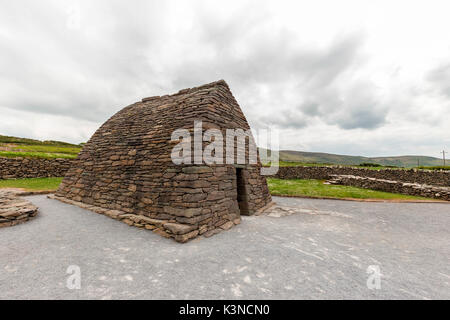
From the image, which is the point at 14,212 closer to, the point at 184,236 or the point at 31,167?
the point at 184,236

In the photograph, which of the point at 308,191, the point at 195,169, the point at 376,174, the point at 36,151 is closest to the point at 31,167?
the point at 36,151

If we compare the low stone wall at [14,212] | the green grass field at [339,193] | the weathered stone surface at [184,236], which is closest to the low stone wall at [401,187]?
the green grass field at [339,193]

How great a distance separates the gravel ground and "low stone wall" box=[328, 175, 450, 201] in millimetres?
7731

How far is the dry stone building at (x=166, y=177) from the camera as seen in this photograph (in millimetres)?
5218

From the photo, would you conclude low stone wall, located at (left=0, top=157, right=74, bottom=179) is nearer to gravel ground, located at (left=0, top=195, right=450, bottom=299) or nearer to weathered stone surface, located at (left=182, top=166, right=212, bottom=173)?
gravel ground, located at (left=0, top=195, right=450, bottom=299)

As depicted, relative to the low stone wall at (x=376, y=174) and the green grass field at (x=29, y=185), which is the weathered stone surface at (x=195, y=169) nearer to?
the green grass field at (x=29, y=185)

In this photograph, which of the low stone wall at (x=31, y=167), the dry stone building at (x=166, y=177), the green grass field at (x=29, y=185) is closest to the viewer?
the dry stone building at (x=166, y=177)

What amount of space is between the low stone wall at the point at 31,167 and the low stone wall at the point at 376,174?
25.6 meters

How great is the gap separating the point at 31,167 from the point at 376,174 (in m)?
34.3

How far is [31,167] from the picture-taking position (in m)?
15.1

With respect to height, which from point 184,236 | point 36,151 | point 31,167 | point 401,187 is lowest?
point 184,236

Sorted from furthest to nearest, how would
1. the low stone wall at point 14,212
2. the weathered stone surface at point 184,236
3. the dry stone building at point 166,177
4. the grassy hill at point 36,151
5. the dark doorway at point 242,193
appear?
the grassy hill at point 36,151 < the dark doorway at point 242,193 < the low stone wall at point 14,212 < the dry stone building at point 166,177 < the weathered stone surface at point 184,236

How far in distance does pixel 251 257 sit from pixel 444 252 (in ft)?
16.3

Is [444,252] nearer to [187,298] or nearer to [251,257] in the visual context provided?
[251,257]
